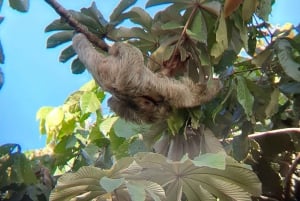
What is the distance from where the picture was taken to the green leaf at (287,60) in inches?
88.0

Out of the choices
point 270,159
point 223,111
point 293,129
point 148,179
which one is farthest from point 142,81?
point 270,159

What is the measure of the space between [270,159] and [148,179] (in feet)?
3.60

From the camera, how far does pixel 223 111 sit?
2527mm

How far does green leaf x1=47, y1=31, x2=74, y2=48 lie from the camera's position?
89.0 inches

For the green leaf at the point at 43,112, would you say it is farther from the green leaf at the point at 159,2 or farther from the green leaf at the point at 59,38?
the green leaf at the point at 159,2

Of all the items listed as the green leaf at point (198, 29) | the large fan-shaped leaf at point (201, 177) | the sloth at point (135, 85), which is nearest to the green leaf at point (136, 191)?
the large fan-shaped leaf at point (201, 177)

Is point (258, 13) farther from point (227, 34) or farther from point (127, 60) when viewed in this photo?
point (127, 60)

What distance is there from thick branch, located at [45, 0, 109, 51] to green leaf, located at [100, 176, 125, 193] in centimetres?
55

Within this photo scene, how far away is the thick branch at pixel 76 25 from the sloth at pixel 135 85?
0.02m

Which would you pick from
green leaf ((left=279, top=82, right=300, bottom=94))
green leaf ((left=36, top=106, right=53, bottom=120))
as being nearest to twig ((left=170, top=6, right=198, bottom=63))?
green leaf ((left=279, top=82, right=300, bottom=94))

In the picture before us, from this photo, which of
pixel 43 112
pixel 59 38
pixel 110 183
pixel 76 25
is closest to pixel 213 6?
pixel 76 25

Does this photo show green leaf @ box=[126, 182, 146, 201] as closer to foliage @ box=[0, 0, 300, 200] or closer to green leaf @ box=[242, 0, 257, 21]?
foliage @ box=[0, 0, 300, 200]

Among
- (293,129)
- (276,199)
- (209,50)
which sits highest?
(209,50)

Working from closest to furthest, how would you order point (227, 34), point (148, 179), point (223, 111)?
point (148, 179), point (227, 34), point (223, 111)
